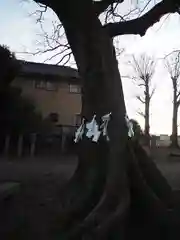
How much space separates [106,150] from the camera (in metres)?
8.05

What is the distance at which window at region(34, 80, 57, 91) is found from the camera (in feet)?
123

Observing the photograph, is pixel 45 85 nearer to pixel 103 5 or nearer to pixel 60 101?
pixel 60 101

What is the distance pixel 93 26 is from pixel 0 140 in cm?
1652

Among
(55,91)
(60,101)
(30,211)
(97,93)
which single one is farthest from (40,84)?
(97,93)

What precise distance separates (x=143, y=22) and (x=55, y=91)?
97.0 feet

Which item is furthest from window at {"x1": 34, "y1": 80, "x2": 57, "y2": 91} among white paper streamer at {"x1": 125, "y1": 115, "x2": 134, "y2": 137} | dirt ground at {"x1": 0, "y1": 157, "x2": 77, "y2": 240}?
white paper streamer at {"x1": 125, "y1": 115, "x2": 134, "y2": 137}

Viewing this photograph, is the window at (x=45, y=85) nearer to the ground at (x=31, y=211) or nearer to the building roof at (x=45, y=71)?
the building roof at (x=45, y=71)

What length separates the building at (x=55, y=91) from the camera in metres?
37.1

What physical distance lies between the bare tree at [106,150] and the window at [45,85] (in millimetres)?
28620

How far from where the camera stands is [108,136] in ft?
25.6

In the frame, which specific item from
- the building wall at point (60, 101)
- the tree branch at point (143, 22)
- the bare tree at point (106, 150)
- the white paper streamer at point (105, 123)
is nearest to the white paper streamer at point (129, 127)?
the bare tree at point (106, 150)

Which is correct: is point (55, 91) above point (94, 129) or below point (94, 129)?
above

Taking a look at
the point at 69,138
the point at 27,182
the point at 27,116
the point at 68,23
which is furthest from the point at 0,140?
the point at 68,23

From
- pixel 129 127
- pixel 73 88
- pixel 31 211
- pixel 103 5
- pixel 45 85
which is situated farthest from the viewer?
pixel 73 88
